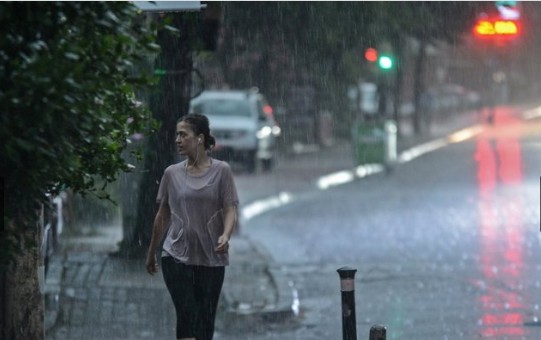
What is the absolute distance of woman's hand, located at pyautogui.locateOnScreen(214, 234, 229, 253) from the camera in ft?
26.1

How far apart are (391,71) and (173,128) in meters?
21.0

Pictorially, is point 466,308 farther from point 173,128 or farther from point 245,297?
point 173,128

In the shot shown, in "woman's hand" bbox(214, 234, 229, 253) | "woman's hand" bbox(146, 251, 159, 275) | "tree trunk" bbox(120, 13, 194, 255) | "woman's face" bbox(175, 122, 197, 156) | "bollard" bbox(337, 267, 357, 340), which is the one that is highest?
"tree trunk" bbox(120, 13, 194, 255)

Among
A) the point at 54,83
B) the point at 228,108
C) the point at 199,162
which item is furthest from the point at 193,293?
the point at 228,108

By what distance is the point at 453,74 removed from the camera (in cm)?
10125

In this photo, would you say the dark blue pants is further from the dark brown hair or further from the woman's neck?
the dark brown hair

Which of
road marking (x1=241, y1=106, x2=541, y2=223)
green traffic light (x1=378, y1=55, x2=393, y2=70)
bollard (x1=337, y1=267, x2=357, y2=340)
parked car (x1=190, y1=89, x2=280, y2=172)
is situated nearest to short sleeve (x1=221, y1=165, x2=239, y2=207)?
bollard (x1=337, y1=267, x2=357, y2=340)

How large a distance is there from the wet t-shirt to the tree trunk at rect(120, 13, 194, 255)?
6.68 meters

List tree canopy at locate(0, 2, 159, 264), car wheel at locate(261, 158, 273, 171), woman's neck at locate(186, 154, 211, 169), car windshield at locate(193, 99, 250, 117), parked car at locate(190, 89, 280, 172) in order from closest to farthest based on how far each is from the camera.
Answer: tree canopy at locate(0, 2, 159, 264) → woman's neck at locate(186, 154, 211, 169) → parked car at locate(190, 89, 280, 172) → car wheel at locate(261, 158, 273, 171) → car windshield at locate(193, 99, 250, 117)

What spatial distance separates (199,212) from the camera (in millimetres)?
8078

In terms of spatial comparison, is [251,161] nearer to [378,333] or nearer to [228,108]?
[228,108]

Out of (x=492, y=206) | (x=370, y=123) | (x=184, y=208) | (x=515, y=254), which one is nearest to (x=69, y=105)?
(x=184, y=208)

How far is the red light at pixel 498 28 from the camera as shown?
2725cm

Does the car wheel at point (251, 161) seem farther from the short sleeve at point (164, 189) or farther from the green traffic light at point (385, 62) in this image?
the short sleeve at point (164, 189)
